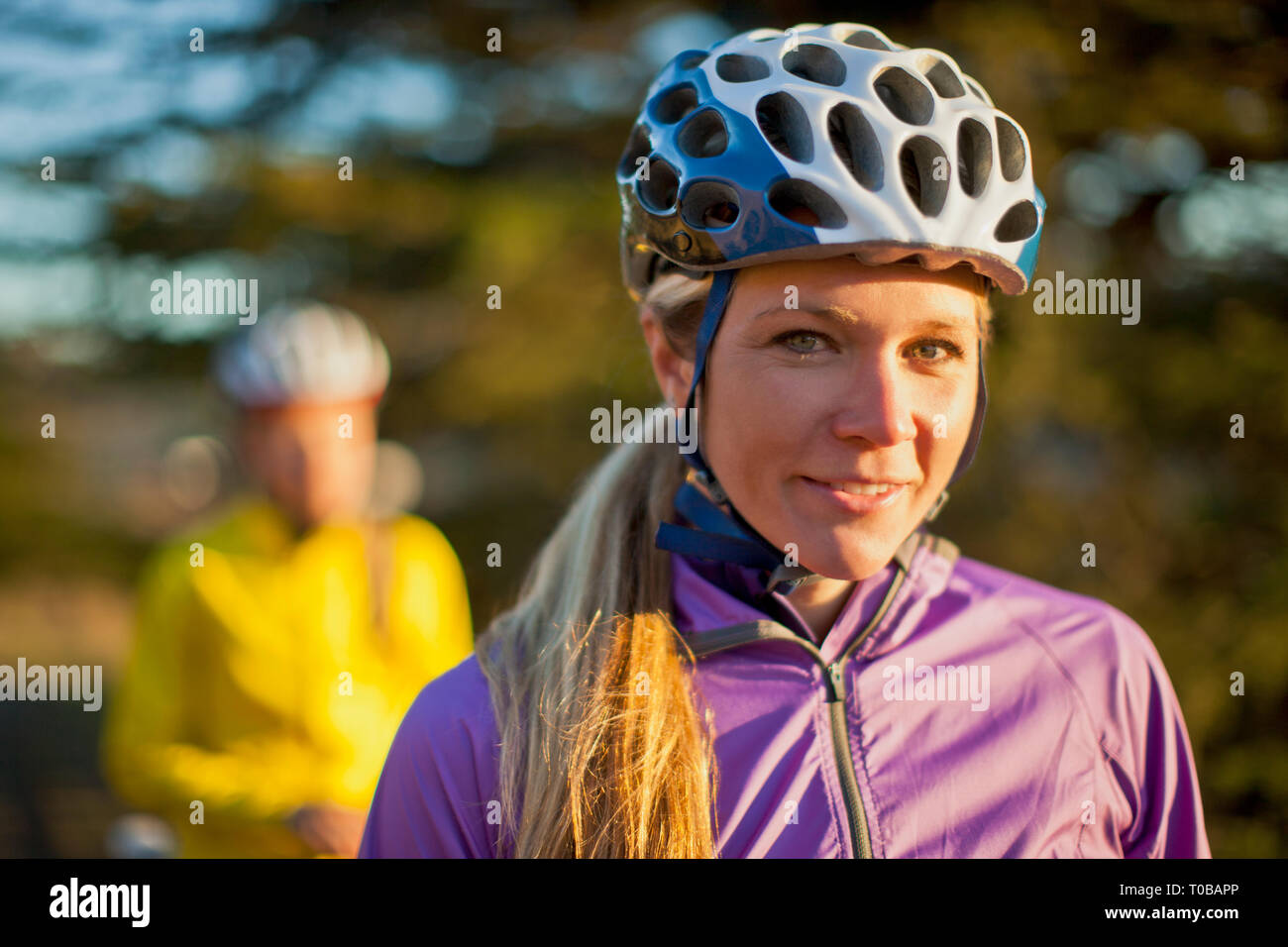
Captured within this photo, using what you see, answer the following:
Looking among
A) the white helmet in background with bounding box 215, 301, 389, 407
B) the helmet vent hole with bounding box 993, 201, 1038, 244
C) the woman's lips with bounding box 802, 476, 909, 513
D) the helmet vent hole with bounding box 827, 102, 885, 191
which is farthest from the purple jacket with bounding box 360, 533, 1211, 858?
the white helmet in background with bounding box 215, 301, 389, 407

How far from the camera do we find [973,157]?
2.02 m

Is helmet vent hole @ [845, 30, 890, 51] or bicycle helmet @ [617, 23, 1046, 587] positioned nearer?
bicycle helmet @ [617, 23, 1046, 587]

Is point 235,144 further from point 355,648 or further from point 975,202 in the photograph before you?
point 975,202

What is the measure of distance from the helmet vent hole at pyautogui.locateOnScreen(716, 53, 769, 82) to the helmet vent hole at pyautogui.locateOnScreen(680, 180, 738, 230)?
276mm

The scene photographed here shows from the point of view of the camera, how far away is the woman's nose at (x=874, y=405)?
1.78 metres

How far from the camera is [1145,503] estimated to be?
518cm

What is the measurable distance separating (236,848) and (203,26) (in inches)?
184

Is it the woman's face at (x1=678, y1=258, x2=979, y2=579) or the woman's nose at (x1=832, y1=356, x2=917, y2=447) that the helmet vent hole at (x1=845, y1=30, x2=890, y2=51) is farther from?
the woman's nose at (x1=832, y1=356, x2=917, y2=447)

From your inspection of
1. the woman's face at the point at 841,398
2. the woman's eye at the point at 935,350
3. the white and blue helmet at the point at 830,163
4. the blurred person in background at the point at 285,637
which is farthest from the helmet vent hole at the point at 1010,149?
the blurred person in background at the point at 285,637

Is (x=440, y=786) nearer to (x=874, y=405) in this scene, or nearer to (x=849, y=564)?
(x=849, y=564)

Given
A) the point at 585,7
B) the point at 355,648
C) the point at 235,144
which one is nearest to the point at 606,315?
the point at 585,7

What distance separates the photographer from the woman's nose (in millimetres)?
1775

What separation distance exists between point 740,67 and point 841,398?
2.63 ft
